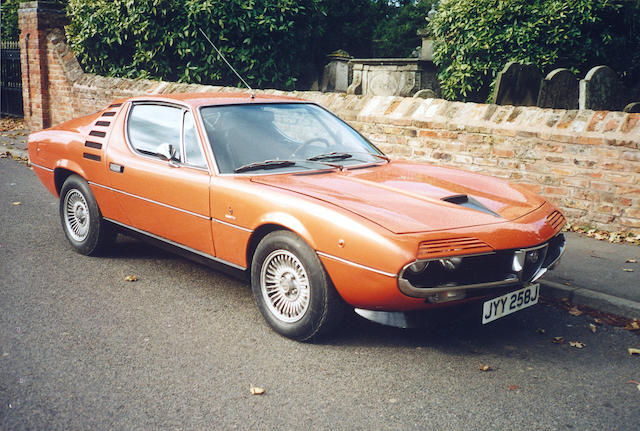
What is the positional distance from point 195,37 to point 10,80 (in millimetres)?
7966

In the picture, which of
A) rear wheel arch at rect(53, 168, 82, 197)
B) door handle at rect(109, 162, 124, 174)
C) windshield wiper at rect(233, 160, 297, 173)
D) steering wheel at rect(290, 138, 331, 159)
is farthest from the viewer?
rear wheel arch at rect(53, 168, 82, 197)

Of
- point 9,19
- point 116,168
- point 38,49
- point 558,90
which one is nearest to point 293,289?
point 116,168

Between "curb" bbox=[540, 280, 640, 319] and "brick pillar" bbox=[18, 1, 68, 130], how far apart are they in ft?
40.4

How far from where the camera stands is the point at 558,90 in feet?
30.6

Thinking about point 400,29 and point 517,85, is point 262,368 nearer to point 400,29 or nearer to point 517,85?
point 517,85

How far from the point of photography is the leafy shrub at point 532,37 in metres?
11.2

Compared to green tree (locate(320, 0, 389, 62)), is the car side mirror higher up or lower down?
lower down

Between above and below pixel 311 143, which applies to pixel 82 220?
below

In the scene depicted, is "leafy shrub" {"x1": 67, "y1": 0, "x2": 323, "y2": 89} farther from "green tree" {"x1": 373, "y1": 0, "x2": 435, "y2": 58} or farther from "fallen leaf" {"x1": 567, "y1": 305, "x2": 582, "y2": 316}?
"fallen leaf" {"x1": 567, "y1": 305, "x2": 582, "y2": 316}

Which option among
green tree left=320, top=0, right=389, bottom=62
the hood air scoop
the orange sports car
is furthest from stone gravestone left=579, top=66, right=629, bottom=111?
green tree left=320, top=0, right=389, bottom=62

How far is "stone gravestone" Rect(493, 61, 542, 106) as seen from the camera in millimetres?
9188

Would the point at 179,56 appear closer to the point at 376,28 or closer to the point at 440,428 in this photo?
the point at 376,28

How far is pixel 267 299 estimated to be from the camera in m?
4.16

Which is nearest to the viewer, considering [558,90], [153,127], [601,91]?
[153,127]
